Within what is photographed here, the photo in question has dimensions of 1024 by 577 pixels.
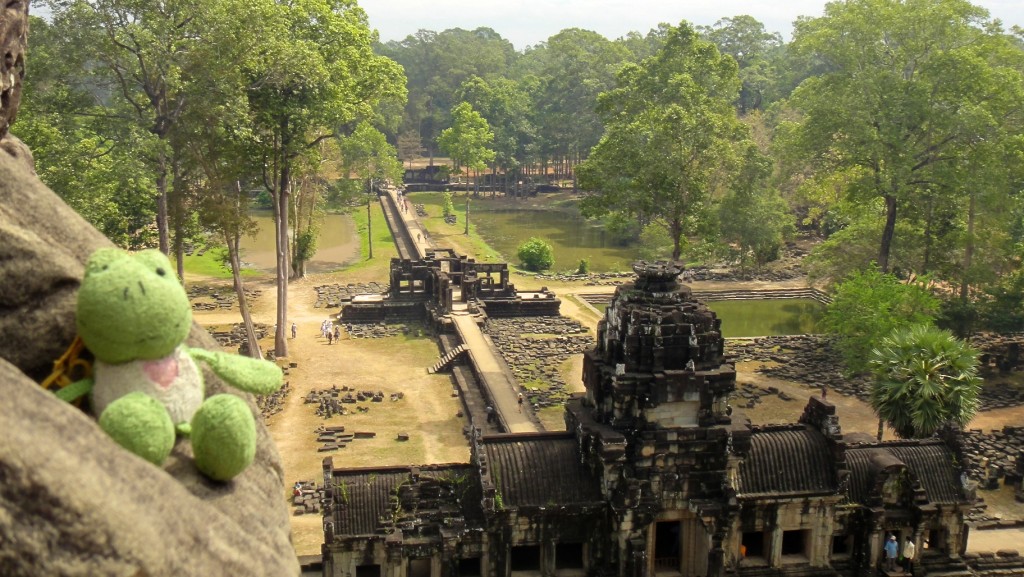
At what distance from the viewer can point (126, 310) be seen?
370 inches

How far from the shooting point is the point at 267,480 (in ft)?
38.1

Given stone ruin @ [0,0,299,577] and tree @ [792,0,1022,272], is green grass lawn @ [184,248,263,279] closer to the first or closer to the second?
tree @ [792,0,1022,272]

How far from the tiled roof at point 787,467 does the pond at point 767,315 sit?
1030 inches

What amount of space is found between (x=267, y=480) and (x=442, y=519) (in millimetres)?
9287

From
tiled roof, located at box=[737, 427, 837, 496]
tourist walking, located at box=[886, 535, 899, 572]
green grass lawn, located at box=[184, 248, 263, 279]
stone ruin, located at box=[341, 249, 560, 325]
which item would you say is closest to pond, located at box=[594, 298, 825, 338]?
stone ruin, located at box=[341, 249, 560, 325]

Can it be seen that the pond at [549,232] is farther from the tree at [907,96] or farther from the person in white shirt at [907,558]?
the person in white shirt at [907,558]

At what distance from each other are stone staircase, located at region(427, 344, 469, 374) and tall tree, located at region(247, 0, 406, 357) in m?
6.73

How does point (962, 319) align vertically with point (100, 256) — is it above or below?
below

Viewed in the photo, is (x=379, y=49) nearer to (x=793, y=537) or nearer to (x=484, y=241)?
(x=484, y=241)

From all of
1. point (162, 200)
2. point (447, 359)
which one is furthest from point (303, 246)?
point (447, 359)

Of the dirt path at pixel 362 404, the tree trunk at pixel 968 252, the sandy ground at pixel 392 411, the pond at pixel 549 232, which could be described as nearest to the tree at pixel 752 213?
the pond at pixel 549 232

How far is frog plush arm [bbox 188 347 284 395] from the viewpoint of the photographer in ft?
36.4

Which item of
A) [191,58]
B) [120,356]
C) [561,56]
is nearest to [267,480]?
[120,356]

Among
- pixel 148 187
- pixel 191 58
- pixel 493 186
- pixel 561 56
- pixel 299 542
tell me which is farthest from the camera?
pixel 561 56
